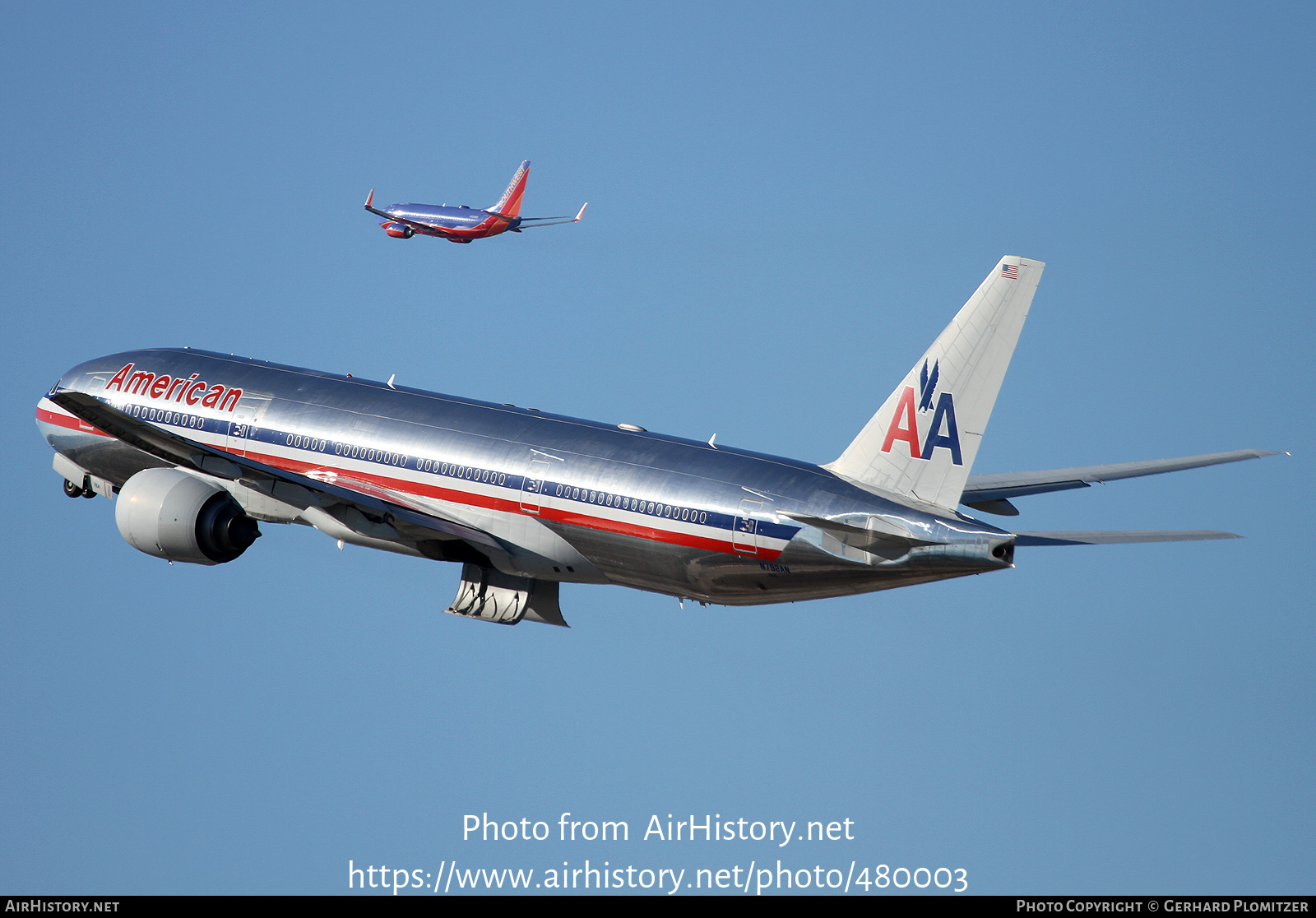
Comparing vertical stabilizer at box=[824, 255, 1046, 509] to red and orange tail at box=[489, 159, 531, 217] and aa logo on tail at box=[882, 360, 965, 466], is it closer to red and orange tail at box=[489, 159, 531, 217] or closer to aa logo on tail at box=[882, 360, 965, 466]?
Result: aa logo on tail at box=[882, 360, 965, 466]

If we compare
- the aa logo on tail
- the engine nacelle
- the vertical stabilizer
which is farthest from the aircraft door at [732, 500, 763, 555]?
the engine nacelle

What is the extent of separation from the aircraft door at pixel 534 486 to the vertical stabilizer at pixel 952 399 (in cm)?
836

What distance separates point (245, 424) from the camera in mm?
46719

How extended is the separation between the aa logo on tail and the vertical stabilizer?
18mm

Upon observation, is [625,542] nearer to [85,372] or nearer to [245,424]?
[245,424]

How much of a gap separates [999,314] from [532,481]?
12458 millimetres

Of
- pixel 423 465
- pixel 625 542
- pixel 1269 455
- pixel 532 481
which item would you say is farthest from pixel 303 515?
pixel 1269 455

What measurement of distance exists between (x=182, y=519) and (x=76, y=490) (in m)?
12.0

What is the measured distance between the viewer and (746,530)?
3834cm

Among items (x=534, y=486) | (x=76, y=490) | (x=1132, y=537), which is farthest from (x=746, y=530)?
(x=76, y=490)

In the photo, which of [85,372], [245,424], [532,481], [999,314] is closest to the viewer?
[999,314]

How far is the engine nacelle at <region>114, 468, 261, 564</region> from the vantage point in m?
42.8

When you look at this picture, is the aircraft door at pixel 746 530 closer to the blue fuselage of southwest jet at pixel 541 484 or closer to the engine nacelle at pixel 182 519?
the blue fuselage of southwest jet at pixel 541 484

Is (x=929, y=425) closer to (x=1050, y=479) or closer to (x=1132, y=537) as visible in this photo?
(x=1132, y=537)
